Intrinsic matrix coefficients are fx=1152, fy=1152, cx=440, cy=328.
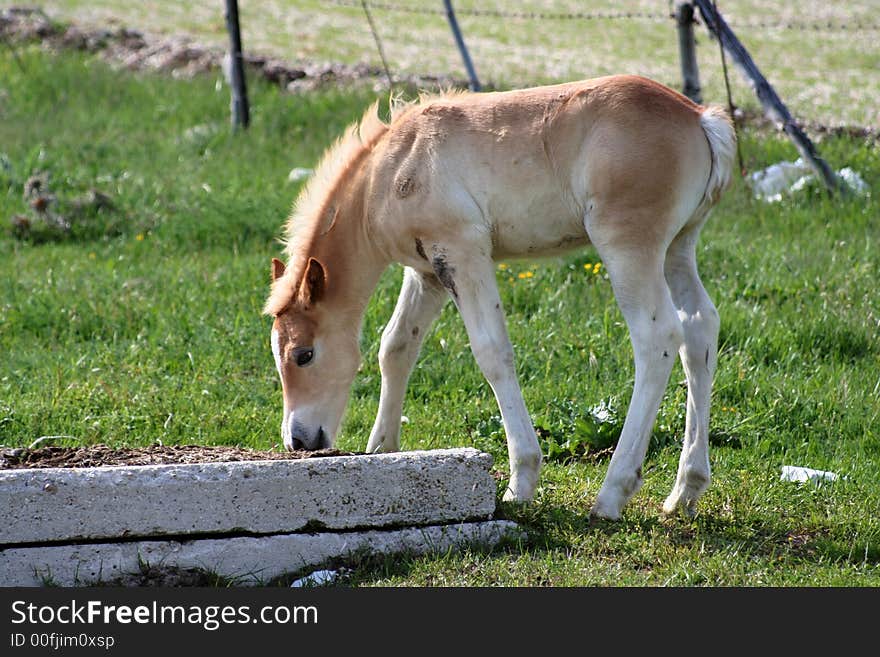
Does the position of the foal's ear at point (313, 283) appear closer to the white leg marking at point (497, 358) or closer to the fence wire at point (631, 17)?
the white leg marking at point (497, 358)

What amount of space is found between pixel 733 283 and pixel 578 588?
14.5 ft

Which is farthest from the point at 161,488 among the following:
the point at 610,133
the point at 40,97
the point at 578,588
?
the point at 40,97

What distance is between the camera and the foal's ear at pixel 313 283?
213 inches

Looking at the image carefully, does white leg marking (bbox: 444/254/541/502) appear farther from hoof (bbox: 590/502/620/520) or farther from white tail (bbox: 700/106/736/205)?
white tail (bbox: 700/106/736/205)

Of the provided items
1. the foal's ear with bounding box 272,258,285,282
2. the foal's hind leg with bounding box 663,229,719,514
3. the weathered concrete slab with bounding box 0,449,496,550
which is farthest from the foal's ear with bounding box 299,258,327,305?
the foal's hind leg with bounding box 663,229,719,514

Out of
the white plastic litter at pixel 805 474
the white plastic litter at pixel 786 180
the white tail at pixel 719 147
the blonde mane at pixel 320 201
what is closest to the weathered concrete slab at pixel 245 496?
the blonde mane at pixel 320 201

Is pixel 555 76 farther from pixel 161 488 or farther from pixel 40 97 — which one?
pixel 161 488

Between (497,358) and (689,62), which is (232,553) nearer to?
(497,358)

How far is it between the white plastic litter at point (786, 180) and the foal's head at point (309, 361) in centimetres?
545

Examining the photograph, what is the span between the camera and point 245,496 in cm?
460

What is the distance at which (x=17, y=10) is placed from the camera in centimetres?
1741

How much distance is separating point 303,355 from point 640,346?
Answer: 1609 millimetres

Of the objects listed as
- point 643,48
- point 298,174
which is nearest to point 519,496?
point 298,174

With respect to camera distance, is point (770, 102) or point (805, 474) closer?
point (805, 474)
